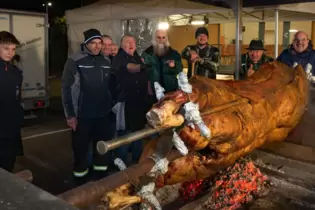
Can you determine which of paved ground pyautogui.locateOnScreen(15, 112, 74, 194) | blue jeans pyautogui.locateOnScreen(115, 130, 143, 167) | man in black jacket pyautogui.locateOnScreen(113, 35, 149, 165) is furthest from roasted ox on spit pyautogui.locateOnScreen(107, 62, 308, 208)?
paved ground pyautogui.locateOnScreen(15, 112, 74, 194)

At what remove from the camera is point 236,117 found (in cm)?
294

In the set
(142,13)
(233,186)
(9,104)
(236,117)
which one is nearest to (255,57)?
(233,186)

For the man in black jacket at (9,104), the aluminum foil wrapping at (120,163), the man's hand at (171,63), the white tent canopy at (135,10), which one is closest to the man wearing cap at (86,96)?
the man in black jacket at (9,104)

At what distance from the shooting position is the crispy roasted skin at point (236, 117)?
269cm

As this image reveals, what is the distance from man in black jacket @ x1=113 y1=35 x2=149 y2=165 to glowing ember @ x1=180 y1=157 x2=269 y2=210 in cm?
129

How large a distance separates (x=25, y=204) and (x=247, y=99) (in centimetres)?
230

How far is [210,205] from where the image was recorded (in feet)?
11.2

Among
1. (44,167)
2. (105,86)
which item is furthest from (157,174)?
(44,167)

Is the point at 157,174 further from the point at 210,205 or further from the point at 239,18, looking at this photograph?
the point at 239,18

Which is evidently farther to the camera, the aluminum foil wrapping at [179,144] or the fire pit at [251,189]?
the fire pit at [251,189]

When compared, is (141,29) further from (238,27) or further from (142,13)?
(238,27)

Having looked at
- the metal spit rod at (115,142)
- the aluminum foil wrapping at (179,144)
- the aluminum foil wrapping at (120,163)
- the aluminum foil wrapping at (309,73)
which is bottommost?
the aluminum foil wrapping at (120,163)

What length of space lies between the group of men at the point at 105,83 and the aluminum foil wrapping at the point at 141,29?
3.78m

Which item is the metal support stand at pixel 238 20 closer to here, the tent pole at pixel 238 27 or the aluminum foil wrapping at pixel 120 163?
the tent pole at pixel 238 27
